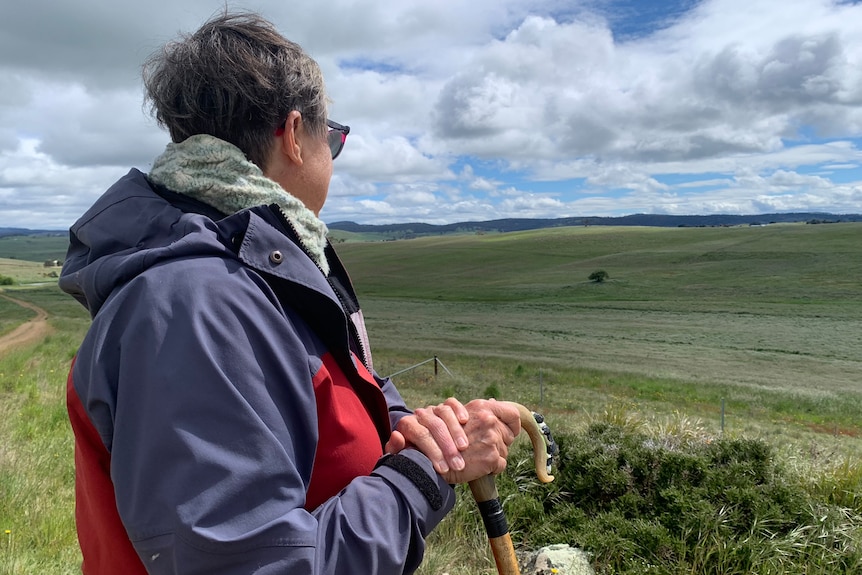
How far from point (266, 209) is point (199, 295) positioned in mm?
333

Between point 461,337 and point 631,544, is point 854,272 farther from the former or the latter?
point 631,544

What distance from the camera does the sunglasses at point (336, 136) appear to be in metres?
1.88

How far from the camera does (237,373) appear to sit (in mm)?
1161

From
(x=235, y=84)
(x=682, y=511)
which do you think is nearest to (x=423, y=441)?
(x=235, y=84)

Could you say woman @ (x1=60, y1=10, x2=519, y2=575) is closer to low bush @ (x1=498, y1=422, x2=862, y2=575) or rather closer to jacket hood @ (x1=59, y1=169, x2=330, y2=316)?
jacket hood @ (x1=59, y1=169, x2=330, y2=316)

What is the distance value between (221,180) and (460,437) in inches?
34.0

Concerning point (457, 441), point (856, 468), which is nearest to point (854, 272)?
point (856, 468)

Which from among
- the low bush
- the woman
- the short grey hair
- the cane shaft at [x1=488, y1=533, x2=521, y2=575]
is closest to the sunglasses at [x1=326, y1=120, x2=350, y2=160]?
the woman

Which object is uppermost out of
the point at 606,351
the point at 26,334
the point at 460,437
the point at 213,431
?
the point at 213,431

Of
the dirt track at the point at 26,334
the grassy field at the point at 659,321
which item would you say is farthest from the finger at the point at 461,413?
the dirt track at the point at 26,334

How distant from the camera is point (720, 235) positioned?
89.5 meters

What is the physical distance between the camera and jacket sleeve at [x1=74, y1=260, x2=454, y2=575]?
1069mm

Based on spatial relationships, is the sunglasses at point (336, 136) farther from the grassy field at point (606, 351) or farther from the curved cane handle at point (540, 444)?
the grassy field at point (606, 351)

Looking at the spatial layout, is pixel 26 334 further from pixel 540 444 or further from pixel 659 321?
pixel 659 321
